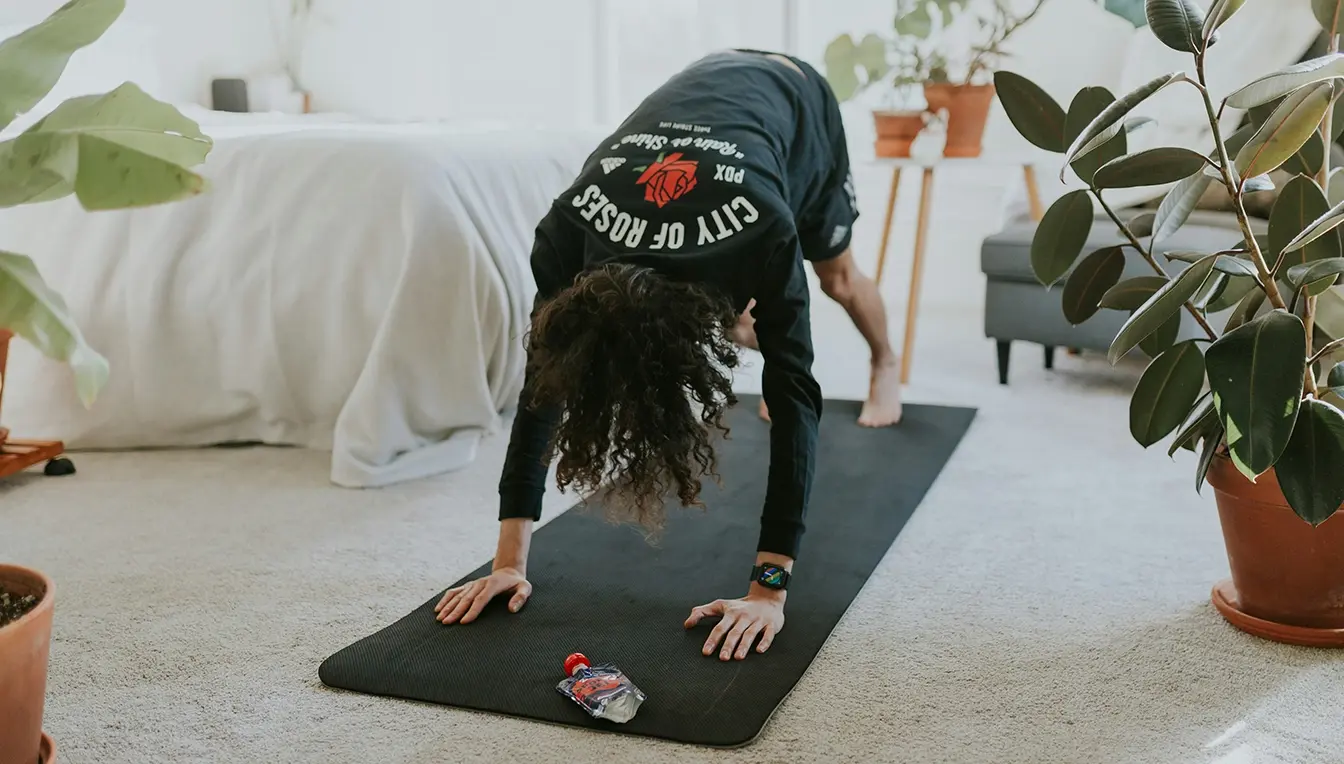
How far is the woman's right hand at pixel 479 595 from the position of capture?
5.38ft

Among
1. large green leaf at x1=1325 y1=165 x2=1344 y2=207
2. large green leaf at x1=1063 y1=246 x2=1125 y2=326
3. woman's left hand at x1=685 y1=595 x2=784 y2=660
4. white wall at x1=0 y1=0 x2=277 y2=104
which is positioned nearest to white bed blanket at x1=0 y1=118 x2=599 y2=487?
woman's left hand at x1=685 y1=595 x2=784 y2=660

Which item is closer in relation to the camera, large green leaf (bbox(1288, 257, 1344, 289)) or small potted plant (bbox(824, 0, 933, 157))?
large green leaf (bbox(1288, 257, 1344, 289))

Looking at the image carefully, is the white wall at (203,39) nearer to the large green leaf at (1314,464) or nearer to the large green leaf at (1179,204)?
the large green leaf at (1179,204)

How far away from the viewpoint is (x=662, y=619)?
165 centimetres

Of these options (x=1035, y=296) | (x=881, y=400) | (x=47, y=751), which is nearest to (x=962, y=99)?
(x=1035, y=296)

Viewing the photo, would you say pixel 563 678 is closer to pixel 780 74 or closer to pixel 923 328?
pixel 780 74

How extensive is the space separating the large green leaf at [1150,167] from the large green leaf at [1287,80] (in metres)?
0.19

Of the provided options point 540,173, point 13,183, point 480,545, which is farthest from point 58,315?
point 540,173

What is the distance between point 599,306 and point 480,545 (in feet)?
2.43

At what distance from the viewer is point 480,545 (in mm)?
1979

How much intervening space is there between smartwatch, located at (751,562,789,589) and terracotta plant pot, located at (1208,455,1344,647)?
23.5 inches

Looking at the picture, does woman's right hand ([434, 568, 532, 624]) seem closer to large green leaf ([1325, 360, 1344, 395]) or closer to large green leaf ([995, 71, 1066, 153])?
large green leaf ([995, 71, 1066, 153])

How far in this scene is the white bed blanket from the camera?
236 centimetres

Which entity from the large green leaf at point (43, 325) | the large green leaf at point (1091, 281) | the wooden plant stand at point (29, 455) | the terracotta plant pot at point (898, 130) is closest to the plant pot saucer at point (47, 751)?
the large green leaf at point (43, 325)
